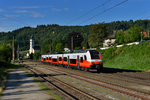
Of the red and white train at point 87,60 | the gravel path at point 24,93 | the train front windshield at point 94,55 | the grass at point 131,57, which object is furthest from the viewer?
the grass at point 131,57

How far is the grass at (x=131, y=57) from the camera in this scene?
2927 centimetres

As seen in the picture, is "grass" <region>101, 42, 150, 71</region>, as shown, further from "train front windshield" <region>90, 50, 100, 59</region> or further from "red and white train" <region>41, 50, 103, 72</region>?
"train front windshield" <region>90, 50, 100, 59</region>

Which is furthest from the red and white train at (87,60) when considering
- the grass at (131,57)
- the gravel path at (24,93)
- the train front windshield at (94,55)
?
the gravel path at (24,93)

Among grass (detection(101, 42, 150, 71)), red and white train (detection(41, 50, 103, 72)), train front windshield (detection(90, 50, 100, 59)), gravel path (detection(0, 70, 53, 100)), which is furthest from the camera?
grass (detection(101, 42, 150, 71))

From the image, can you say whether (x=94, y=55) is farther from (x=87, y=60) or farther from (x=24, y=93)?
(x=24, y=93)

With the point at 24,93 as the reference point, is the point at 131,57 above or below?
above

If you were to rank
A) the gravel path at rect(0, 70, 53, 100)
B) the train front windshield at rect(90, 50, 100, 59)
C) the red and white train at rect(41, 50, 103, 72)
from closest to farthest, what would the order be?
the gravel path at rect(0, 70, 53, 100) → the red and white train at rect(41, 50, 103, 72) → the train front windshield at rect(90, 50, 100, 59)

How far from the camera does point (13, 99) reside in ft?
31.7

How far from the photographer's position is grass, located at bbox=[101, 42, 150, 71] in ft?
96.0

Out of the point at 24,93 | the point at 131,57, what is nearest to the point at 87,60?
the point at 24,93

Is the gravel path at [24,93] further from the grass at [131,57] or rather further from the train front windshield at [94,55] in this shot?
the grass at [131,57]

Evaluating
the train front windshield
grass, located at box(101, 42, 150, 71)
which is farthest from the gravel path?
Result: grass, located at box(101, 42, 150, 71)

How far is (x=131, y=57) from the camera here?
34.9 m

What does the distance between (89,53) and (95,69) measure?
205cm
